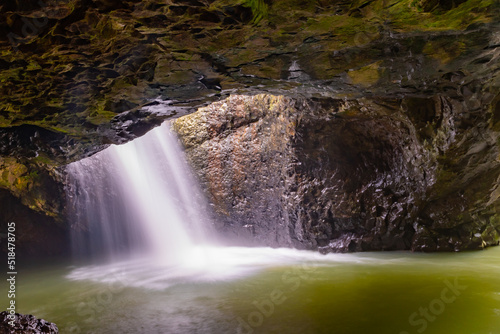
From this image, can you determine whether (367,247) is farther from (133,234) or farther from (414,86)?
(133,234)

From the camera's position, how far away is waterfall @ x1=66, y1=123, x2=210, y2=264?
10.3 meters

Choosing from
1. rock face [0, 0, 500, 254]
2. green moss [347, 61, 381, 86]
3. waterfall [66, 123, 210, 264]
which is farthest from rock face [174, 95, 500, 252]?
green moss [347, 61, 381, 86]

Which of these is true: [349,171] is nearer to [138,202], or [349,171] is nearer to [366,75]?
[366,75]

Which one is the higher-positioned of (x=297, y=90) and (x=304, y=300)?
(x=297, y=90)

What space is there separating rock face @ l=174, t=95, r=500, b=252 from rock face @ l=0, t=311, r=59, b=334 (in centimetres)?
581

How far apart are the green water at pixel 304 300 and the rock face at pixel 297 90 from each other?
1.48m

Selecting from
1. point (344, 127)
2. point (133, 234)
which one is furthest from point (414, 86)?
point (133, 234)

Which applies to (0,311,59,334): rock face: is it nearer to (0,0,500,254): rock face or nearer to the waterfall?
(0,0,500,254): rock face

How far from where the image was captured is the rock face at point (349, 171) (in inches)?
258

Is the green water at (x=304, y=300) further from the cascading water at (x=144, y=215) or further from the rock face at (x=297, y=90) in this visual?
the cascading water at (x=144, y=215)

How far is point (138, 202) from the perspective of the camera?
12.2m

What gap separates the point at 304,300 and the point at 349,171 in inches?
165

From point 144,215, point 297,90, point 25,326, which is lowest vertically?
point 25,326

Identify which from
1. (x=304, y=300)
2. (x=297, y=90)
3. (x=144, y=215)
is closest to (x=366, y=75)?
(x=297, y=90)
